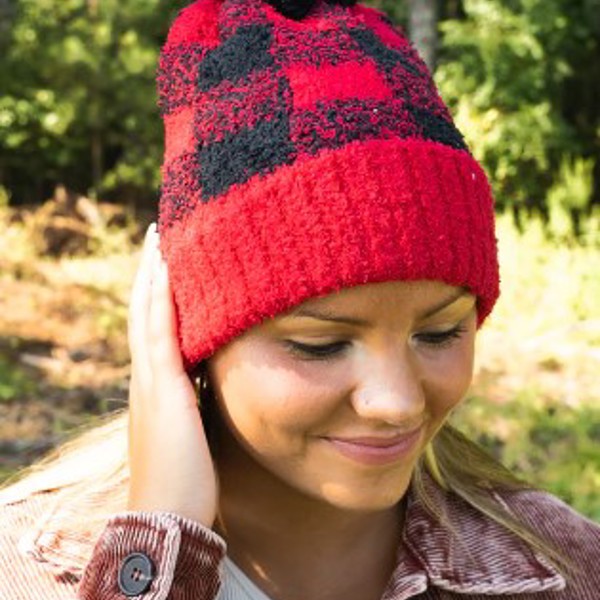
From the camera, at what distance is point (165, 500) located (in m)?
2.01

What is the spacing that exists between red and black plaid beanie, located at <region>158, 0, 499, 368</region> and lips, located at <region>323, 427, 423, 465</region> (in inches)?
9.1

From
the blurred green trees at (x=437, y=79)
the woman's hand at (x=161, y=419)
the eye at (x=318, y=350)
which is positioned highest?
the eye at (x=318, y=350)

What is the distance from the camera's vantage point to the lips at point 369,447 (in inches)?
75.7

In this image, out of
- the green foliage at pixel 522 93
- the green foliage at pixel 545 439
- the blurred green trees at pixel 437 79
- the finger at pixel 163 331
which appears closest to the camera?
the finger at pixel 163 331

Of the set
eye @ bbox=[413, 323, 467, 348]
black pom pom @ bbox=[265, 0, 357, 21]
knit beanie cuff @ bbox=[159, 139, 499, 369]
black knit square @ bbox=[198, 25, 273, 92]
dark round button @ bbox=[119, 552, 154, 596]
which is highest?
black pom pom @ bbox=[265, 0, 357, 21]

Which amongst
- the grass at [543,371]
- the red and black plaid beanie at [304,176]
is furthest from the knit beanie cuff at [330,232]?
the grass at [543,371]

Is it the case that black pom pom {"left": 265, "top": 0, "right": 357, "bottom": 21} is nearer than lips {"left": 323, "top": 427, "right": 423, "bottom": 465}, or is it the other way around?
lips {"left": 323, "top": 427, "right": 423, "bottom": 465}

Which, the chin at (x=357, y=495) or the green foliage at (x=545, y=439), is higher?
the chin at (x=357, y=495)

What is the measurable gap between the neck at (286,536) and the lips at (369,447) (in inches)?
11.8

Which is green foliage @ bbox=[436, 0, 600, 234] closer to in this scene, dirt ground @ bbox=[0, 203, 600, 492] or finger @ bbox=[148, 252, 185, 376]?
dirt ground @ bbox=[0, 203, 600, 492]

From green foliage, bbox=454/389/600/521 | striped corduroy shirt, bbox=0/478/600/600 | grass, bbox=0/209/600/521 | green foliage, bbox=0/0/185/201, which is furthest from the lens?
green foliage, bbox=0/0/185/201

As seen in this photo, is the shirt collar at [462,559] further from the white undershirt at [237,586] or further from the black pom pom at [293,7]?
the black pom pom at [293,7]

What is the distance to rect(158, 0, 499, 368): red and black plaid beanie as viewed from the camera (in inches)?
74.3

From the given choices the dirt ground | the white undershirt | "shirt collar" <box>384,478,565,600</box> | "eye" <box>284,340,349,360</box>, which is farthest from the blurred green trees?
"eye" <box>284,340,349,360</box>
